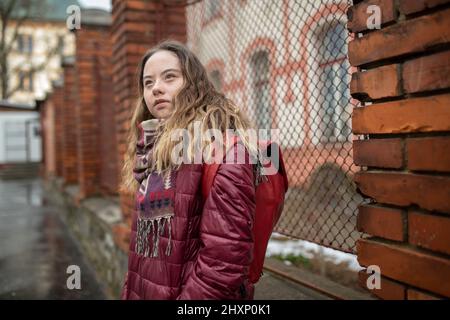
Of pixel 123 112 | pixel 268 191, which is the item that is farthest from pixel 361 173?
pixel 123 112

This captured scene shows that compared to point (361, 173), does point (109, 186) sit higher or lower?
lower

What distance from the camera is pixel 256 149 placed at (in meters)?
1.39

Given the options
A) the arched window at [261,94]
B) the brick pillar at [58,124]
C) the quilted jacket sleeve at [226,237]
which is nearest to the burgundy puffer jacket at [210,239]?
the quilted jacket sleeve at [226,237]

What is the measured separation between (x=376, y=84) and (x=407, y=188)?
1.12 ft

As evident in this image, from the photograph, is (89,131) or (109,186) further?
(89,131)

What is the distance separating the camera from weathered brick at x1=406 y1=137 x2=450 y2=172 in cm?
105

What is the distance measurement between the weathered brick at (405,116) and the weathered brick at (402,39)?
0.15 meters

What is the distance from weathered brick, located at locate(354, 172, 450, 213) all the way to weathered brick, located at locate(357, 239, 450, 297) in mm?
140

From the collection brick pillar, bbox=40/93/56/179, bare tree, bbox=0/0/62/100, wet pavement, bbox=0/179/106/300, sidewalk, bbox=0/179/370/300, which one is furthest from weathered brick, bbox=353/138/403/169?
bare tree, bbox=0/0/62/100

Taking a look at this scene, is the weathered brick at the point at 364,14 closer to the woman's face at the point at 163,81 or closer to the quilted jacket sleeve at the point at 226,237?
the quilted jacket sleeve at the point at 226,237
